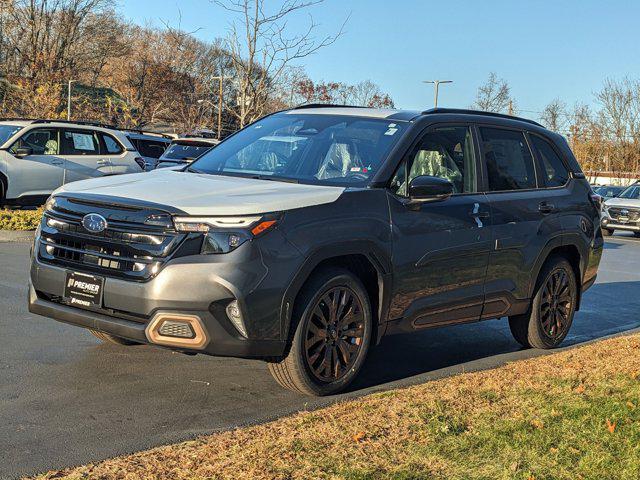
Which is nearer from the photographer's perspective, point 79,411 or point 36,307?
point 79,411

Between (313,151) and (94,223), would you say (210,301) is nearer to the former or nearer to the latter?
(94,223)

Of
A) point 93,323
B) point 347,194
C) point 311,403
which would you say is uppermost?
point 347,194

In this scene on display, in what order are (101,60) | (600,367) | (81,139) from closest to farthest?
1. (600,367)
2. (81,139)
3. (101,60)

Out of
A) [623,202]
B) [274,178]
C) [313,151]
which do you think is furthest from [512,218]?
[623,202]

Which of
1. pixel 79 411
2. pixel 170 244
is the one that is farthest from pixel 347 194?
pixel 79 411

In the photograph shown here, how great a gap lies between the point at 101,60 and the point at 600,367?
Answer: 193 ft

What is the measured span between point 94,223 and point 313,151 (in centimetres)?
174

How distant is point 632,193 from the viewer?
27.9 m

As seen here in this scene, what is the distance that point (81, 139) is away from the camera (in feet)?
56.3

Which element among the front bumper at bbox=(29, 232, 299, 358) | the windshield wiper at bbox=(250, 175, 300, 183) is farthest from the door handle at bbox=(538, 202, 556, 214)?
the front bumper at bbox=(29, 232, 299, 358)

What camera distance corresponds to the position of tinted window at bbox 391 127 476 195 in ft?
20.0

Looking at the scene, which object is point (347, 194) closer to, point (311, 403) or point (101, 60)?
point (311, 403)

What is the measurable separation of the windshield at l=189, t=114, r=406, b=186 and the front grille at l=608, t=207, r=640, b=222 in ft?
71.8

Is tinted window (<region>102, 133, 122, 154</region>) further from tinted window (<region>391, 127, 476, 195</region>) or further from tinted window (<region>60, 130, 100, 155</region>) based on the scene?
tinted window (<region>391, 127, 476, 195</region>)
